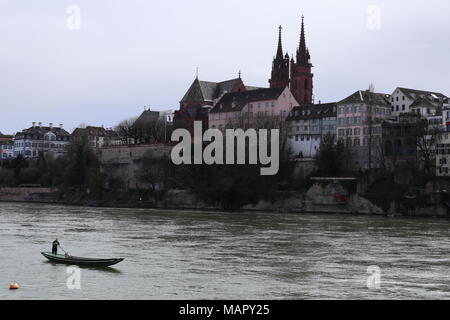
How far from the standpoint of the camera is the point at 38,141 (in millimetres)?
155250

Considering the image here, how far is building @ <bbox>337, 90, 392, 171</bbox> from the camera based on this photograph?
3511 inches

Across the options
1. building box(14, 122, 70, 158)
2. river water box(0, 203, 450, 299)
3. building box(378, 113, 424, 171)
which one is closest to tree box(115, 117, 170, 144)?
building box(14, 122, 70, 158)

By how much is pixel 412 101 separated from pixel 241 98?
2960cm

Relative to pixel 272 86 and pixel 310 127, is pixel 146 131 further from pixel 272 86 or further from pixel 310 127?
pixel 310 127

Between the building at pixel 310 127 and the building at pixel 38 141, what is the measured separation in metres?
66.2

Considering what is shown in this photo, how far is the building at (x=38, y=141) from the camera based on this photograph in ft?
507

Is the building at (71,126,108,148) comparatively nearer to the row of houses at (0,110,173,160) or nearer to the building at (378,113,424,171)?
the row of houses at (0,110,173,160)

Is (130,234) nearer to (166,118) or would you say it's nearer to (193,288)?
(193,288)

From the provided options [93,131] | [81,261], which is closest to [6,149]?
[93,131]

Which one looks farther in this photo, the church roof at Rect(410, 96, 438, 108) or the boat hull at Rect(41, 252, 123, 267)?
the church roof at Rect(410, 96, 438, 108)

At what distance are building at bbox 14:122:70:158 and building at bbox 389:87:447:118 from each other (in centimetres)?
8017

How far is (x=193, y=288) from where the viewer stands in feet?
95.5

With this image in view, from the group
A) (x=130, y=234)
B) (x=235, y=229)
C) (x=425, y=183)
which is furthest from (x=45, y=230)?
(x=425, y=183)
